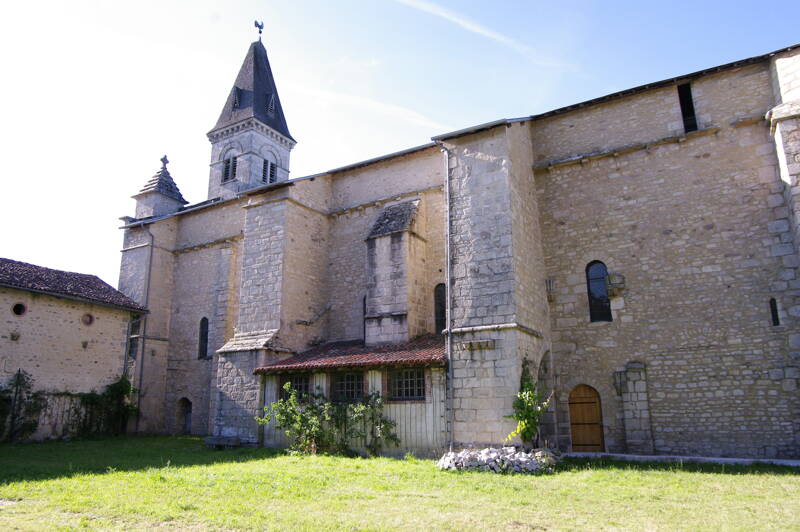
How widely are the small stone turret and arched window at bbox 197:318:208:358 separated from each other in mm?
7584

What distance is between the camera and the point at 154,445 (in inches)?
637

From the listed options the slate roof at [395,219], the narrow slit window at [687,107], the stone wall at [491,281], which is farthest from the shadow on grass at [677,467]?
the narrow slit window at [687,107]

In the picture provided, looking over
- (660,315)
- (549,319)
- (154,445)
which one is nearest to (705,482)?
(660,315)

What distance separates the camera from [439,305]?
16.0 m

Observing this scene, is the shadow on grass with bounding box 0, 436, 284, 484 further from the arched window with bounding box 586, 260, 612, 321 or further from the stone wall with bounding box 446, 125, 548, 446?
the arched window with bounding box 586, 260, 612, 321

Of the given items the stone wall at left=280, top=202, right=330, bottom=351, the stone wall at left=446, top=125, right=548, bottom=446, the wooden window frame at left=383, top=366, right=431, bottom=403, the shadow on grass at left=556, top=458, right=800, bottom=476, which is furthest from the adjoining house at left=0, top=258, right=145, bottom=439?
the shadow on grass at left=556, top=458, right=800, bottom=476

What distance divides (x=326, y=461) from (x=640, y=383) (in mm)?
7335

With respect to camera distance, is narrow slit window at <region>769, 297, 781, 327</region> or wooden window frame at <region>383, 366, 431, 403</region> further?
wooden window frame at <region>383, 366, 431, 403</region>

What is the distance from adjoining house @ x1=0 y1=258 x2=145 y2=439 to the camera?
16.8 metres

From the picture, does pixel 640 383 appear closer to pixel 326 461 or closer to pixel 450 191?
pixel 450 191

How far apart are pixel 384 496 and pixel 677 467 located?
5844mm

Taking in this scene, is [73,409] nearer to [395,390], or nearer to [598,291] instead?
[395,390]

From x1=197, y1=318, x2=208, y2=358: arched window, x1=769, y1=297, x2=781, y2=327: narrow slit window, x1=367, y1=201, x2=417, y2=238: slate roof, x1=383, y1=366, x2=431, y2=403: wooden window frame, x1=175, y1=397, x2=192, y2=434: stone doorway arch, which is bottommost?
x1=175, y1=397, x2=192, y2=434: stone doorway arch

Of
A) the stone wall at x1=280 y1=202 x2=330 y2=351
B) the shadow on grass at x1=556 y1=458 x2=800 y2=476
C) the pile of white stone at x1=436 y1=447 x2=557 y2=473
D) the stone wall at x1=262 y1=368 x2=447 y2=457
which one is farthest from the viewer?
the stone wall at x1=280 y1=202 x2=330 y2=351
